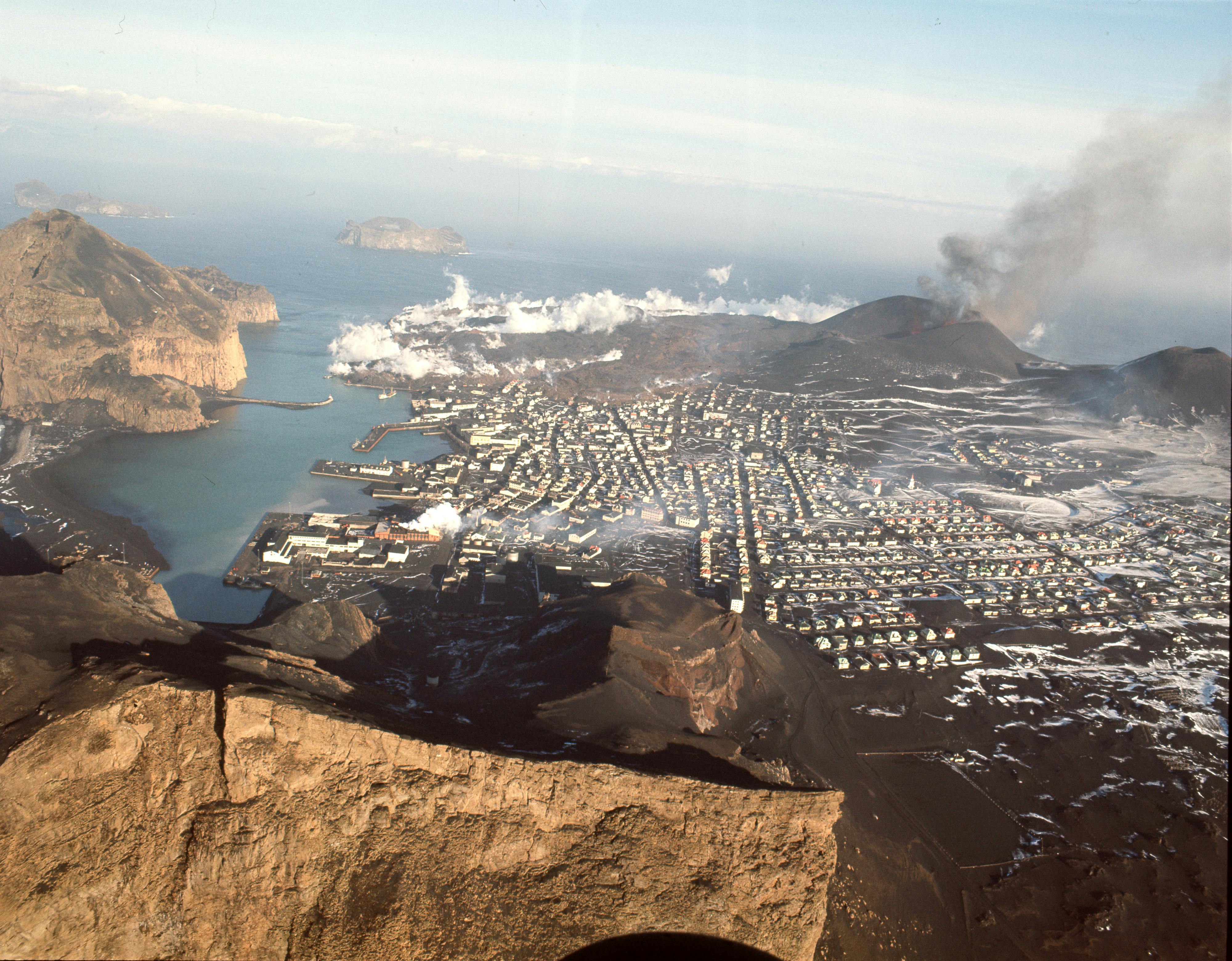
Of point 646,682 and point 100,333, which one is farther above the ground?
point 100,333

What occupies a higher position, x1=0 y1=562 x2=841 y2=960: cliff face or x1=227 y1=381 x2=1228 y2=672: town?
x1=0 y1=562 x2=841 y2=960: cliff face

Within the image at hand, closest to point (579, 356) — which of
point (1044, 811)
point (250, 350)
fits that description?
point (250, 350)

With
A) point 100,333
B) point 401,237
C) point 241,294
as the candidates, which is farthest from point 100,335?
point 401,237

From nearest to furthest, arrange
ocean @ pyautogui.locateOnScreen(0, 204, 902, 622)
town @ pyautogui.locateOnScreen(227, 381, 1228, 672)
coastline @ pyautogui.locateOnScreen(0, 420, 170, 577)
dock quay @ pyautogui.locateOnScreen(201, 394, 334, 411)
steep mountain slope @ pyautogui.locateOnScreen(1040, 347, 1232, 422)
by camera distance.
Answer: town @ pyautogui.locateOnScreen(227, 381, 1228, 672), coastline @ pyautogui.locateOnScreen(0, 420, 170, 577), ocean @ pyautogui.locateOnScreen(0, 204, 902, 622), steep mountain slope @ pyautogui.locateOnScreen(1040, 347, 1232, 422), dock quay @ pyautogui.locateOnScreen(201, 394, 334, 411)

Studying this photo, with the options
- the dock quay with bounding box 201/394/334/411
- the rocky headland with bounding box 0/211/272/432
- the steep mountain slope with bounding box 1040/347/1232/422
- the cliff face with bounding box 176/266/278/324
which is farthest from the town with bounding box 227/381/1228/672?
the cliff face with bounding box 176/266/278/324

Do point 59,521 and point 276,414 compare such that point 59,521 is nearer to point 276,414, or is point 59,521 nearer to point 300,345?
point 276,414

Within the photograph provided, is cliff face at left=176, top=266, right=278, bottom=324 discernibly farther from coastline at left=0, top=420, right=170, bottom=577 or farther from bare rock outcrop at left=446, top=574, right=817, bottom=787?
bare rock outcrop at left=446, top=574, right=817, bottom=787
